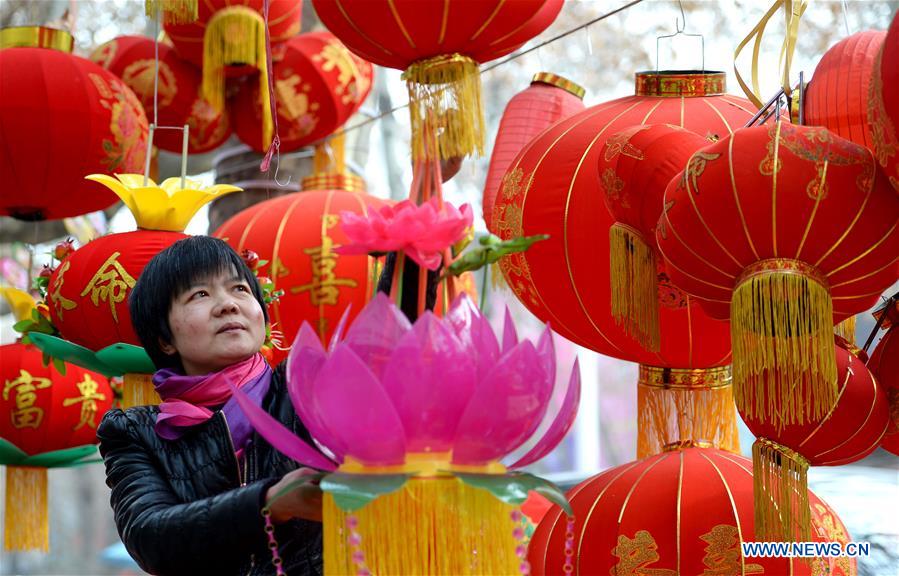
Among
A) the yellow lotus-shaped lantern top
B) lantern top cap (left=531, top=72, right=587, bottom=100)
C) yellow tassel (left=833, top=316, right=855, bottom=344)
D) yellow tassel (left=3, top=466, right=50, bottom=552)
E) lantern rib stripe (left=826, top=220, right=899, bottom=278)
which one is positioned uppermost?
lantern top cap (left=531, top=72, right=587, bottom=100)

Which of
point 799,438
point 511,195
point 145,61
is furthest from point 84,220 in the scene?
point 799,438

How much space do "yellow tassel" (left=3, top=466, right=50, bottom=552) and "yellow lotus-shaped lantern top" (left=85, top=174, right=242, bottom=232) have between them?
113 cm

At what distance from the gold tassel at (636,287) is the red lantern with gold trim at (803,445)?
284 millimetres

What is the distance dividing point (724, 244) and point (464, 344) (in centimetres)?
61

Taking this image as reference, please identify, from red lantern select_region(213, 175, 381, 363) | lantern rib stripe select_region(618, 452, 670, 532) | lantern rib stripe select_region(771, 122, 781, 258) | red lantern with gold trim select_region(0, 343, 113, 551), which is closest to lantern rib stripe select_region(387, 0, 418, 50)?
lantern rib stripe select_region(771, 122, 781, 258)

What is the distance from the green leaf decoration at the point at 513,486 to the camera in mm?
1205

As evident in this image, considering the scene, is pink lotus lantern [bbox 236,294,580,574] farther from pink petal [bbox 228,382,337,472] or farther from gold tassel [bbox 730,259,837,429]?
gold tassel [bbox 730,259,837,429]

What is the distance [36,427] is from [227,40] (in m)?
1.10

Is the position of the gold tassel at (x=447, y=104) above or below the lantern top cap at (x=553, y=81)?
below

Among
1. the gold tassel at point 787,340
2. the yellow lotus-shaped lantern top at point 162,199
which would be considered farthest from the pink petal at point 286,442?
the yellow lotus-shaped lantern top at point 162,199

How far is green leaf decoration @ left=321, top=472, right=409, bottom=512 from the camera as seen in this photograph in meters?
1.17

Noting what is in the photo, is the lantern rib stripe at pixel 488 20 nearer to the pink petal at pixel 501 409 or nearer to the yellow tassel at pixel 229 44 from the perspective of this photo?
the pink petal at pixel 501 409

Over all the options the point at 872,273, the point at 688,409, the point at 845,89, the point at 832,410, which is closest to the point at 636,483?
the point at 688,409

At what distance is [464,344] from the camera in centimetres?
124
